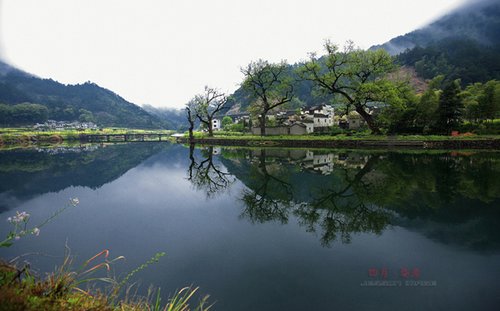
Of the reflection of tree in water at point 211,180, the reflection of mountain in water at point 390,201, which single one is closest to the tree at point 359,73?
the reflection of mountain in water at point 390,201

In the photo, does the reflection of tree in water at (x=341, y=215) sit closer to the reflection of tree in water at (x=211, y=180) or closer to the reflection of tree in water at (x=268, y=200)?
the reflection of tree in water at (x=268, y=200)

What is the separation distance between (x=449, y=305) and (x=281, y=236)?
418 cm

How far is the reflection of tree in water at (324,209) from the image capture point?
8.25 metres

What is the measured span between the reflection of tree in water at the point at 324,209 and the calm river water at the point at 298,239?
2.4 inches

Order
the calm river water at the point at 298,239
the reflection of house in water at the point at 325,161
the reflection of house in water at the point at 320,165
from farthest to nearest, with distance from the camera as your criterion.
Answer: the reflection of house in water at the point at 325,161 → the reflection of house in water at the point at 320,165 → the calm river water at the point at 298,239

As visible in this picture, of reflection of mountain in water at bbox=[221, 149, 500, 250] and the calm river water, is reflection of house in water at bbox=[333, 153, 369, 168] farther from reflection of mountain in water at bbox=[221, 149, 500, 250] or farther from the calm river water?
the calm river water

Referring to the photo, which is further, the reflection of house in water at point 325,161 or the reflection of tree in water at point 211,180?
the reflection of house in water at point 325,161

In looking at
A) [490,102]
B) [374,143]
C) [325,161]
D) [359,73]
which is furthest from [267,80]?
[490,102]

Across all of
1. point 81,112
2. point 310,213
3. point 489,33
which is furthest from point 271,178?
point 489,33

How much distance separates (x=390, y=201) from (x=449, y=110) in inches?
1512

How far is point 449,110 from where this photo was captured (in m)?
38.5

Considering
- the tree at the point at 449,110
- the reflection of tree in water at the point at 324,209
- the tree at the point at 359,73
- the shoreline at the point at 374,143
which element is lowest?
the reflection of tree in water at the point at 324,209

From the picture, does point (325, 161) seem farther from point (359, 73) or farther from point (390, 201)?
point (359, 73)

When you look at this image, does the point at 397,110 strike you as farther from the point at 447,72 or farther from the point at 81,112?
the point at 81,112
